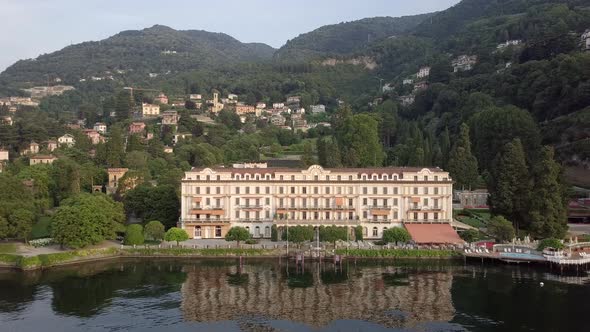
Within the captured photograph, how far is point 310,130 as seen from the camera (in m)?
155

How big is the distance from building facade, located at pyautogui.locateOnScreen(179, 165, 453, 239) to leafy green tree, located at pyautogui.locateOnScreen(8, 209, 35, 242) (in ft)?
55.8

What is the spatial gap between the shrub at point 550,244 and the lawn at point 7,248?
187 feet

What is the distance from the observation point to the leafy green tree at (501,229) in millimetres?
61312

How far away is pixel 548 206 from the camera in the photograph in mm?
61469

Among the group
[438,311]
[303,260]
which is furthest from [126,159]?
[438,311]

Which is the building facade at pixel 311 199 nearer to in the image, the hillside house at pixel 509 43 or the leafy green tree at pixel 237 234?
the leafy green tree at pixel 237 234

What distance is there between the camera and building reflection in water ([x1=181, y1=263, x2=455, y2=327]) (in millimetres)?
42344

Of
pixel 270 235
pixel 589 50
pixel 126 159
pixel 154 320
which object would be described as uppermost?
pixel 589 50

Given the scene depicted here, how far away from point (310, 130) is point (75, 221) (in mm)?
99782

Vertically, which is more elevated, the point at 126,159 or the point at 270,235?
the point at 126,159

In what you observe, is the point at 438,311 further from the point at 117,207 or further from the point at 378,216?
the point at 117,207

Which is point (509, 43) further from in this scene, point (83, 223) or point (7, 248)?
point (7, 248)

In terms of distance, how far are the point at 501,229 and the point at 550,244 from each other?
17.8ft

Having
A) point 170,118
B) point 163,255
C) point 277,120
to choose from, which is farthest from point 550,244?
point 277,120
